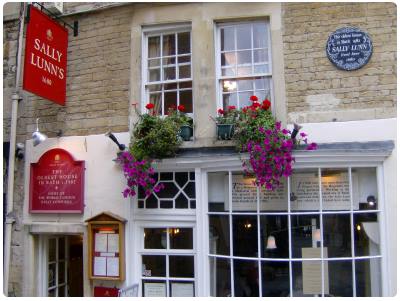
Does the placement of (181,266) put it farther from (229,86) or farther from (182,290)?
(229,86)

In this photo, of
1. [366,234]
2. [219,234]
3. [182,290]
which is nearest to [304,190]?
[366,234]

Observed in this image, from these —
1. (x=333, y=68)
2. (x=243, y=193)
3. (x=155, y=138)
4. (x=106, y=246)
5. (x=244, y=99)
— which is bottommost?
(x=106, y=246)

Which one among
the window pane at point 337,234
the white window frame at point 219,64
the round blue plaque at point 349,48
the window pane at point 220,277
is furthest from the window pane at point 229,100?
the window pane at point 220,277

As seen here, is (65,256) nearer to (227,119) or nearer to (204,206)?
(204,206)

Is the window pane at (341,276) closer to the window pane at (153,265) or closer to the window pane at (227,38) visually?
the window pane at (153,265)

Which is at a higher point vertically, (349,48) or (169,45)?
(169,45)

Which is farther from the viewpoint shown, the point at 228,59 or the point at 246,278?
the point at 228,59

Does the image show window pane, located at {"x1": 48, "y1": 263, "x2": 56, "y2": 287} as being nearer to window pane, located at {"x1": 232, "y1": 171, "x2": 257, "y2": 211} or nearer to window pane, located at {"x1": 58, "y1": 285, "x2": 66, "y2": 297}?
window pane, located at {"x1": 58, "y1": 285, "x2": 66, "y2": 297}

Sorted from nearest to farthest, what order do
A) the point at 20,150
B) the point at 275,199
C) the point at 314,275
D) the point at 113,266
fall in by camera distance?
the point at 314,275
the point at 275,199
the point at 113,266
the point at 20,150

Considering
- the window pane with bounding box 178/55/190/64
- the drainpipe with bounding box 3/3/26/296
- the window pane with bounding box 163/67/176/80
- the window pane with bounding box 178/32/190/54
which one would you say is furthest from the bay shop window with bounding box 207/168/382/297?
the drainpipe with bounding box 3/3/26/296

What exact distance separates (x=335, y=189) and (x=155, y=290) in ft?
10.1

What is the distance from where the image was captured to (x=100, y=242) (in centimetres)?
689

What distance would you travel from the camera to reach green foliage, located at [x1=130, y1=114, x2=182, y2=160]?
6.48 m

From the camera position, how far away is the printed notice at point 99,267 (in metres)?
6.81
